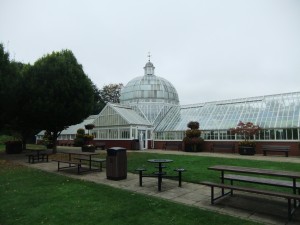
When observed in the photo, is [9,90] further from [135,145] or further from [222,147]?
[222,147]

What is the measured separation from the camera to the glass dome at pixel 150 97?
1399 inches

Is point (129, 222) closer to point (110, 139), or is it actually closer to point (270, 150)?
point (270, 150)

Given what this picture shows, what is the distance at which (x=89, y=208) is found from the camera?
668 cm

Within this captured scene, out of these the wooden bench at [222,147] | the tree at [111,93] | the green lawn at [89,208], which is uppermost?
the tree at [111,93]

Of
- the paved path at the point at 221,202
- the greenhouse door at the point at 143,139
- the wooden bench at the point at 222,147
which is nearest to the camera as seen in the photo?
the paved path at the point at 221,202

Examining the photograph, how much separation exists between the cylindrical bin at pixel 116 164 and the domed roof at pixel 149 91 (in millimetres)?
26099

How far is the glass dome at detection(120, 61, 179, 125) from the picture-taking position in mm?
35537

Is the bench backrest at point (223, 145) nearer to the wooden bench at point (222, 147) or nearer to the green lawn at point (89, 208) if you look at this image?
the wooden bench at point (222, 147)

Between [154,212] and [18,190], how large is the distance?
5.29m

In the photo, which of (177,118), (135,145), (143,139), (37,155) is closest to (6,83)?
(37,155)

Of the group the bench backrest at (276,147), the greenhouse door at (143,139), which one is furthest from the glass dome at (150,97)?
the bench backrest at (276,147)

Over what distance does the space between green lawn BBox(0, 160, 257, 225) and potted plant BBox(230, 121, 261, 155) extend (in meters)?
16.9

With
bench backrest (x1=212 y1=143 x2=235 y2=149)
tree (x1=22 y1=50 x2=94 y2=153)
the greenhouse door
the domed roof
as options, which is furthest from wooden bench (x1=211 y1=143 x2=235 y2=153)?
tree (x1=22 y1=50 x2=94 y2=153)

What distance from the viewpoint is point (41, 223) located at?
568cm
